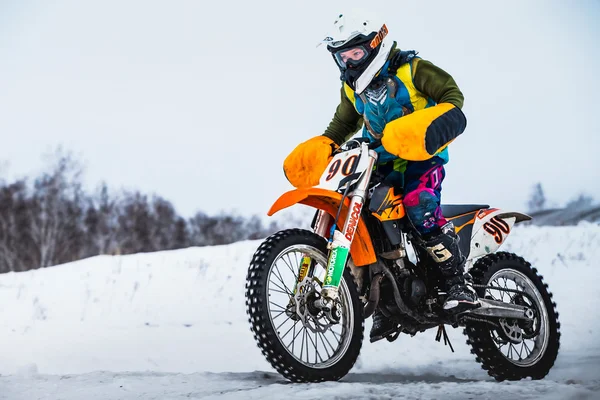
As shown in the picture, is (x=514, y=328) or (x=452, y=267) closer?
(x=452, y=267)

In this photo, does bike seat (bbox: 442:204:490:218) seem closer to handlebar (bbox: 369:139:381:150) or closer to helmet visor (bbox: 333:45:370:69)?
handlebar (bbox: 369:139:381:150)

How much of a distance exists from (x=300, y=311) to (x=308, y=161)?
1.06 m

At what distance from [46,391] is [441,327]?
240 cm

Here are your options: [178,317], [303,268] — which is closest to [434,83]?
[303,268]

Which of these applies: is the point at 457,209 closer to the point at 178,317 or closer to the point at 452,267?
the point at 452,267

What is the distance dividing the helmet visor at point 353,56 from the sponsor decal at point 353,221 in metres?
0.93

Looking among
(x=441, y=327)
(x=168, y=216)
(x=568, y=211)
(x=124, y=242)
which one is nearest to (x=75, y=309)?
(x=441, y=327)

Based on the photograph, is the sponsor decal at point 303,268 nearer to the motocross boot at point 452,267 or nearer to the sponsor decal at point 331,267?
the sponsor decal at point 331,267

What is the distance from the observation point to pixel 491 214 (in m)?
4.69

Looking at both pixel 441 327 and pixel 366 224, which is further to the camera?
pixel 441 327

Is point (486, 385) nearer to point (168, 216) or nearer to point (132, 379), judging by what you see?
Result: point (132, 379)

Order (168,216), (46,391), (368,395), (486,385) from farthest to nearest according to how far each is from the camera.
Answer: (168,216), (46,391), (486,385), (368,395)

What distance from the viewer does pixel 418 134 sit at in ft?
12.1

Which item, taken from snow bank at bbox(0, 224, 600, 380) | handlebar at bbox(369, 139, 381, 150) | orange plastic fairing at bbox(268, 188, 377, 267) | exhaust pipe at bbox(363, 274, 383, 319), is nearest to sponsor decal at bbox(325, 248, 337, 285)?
orange plastic fairing at bbox(268, 188, 377, 267)
